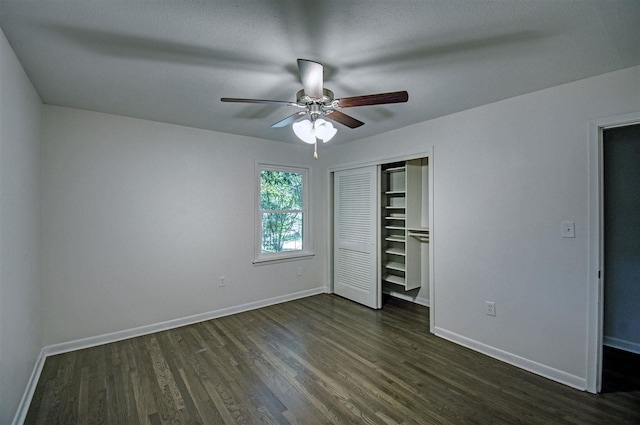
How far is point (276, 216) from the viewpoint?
4.23 m

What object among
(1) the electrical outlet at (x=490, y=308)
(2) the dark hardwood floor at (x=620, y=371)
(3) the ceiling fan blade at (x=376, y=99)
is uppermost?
(3) the ceiling fan blade at (x=376, y=99)

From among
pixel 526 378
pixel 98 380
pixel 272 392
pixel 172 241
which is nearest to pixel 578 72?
pixel 526 378

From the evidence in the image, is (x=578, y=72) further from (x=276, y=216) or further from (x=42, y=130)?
(x=42, y=130)

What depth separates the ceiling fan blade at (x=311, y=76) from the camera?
5.28 ft

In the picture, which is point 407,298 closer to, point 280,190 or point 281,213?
point 281,213

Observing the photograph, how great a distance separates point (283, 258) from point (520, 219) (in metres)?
2.92

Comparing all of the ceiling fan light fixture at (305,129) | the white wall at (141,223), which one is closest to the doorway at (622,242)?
the ceiling fan light fixture at (305,129)

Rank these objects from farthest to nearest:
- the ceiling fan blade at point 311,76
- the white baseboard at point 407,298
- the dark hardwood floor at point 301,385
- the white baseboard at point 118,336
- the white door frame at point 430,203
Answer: the white baseboard at point 407,298, the white door frame at point 430,203, the white baseboard at point 118,336, the dark hardwood floor at point 301,385, the ceiling fan blade at point 311,76

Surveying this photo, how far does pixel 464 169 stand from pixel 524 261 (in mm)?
998

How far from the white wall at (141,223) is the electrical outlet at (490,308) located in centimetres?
267

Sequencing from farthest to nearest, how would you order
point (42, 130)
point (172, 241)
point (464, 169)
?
1. point (172, 241)
2. point (464, 169)
3. point (42, 130)

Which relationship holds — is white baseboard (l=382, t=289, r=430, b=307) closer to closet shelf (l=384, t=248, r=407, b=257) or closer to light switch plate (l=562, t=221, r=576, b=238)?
closet shelf (l=384, t=248, r=407, b=257)

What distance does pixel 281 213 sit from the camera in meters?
4.27

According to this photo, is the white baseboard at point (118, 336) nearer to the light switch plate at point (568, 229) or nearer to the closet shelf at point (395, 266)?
the closet shelf at point (395, 266)
